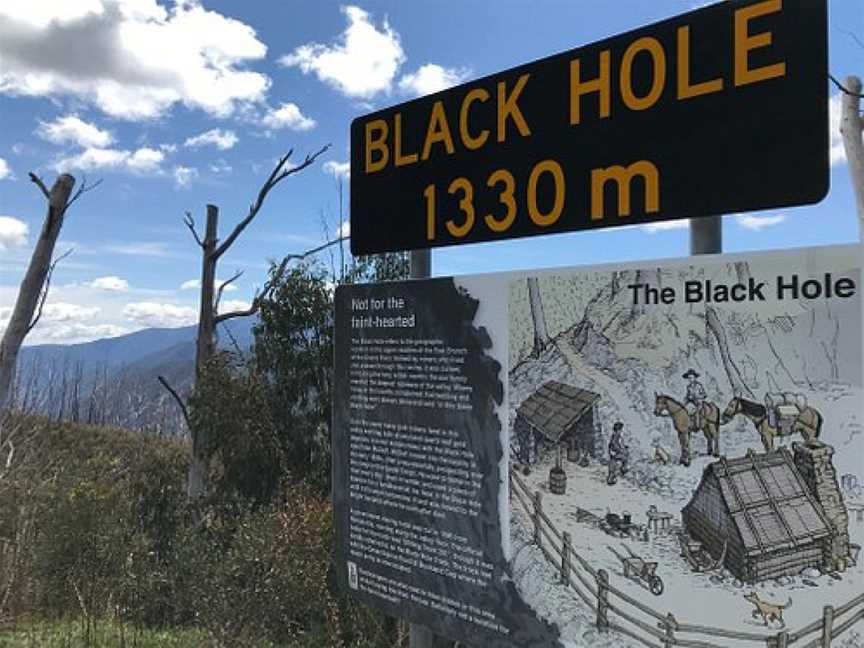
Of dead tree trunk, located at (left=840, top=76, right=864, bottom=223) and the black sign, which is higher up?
dead tree trunk, located at (left=840, top=76, right=864, bottom=223)

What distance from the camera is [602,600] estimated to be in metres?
2.34

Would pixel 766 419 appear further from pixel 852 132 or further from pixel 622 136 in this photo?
pixel 852 132

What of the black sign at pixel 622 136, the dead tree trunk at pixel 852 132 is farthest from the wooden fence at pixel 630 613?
the dead tree trunk at pixel 852 132

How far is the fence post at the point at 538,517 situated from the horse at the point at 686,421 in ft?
1.77

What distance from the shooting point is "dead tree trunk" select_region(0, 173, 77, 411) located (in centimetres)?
664

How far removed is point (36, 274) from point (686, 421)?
6049 millimetres

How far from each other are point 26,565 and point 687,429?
5608mm

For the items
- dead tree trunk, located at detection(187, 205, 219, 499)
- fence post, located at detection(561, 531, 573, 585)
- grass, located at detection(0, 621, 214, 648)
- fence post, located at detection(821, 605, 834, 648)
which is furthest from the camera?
dead tree trunk, located at detection(187, 205, 219, 499)

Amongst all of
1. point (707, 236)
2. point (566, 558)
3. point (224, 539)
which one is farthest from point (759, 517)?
point (224, 539)

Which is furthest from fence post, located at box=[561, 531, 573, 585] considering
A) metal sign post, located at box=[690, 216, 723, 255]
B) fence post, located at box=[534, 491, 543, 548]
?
metal sign post, located at box=[690, 216, 723, 255]

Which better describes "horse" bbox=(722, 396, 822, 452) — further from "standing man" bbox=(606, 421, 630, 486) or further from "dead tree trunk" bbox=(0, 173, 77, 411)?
"dead tree trunk" bbox=(0, 173, 77, 411)

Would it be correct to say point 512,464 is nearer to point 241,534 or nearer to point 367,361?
point 367,361

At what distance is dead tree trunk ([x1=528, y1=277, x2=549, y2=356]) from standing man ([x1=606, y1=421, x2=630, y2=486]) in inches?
15.9

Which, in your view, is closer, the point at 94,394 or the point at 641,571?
the point at 641,571
